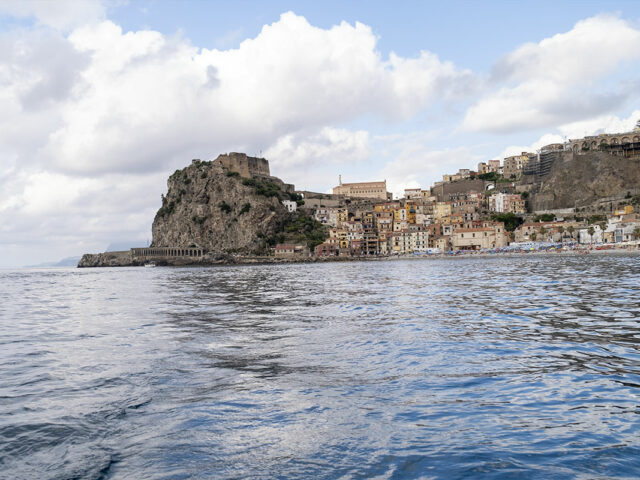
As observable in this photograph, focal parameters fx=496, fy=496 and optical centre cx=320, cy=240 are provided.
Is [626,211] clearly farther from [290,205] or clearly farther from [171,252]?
[171,252]

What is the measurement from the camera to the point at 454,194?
13362 cm

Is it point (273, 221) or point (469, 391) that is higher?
point (273, 221)

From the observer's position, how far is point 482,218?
120m

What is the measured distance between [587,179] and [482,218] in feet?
79.4

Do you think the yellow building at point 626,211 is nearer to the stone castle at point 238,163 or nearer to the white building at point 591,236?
the white building at point 591,236

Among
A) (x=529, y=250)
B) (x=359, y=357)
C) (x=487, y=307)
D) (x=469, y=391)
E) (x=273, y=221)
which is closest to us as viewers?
(x=469, y=391)

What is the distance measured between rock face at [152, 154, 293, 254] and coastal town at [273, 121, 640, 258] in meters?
9.36

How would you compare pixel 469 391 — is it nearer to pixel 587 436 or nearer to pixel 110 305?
pixel 587 436

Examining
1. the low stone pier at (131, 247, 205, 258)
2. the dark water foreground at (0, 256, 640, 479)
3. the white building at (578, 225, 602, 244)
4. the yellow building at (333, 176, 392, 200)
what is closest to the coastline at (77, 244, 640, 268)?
the low stone pier at (131, 247, 205, 258)

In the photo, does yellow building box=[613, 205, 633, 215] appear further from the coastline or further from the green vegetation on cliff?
the green vegetation on cliff

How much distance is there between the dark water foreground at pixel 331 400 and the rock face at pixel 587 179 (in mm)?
108961

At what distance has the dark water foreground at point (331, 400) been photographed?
514 cm

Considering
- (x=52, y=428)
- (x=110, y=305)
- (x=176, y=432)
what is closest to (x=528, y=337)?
(x=176, y=432)

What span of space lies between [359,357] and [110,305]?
62.1ft
